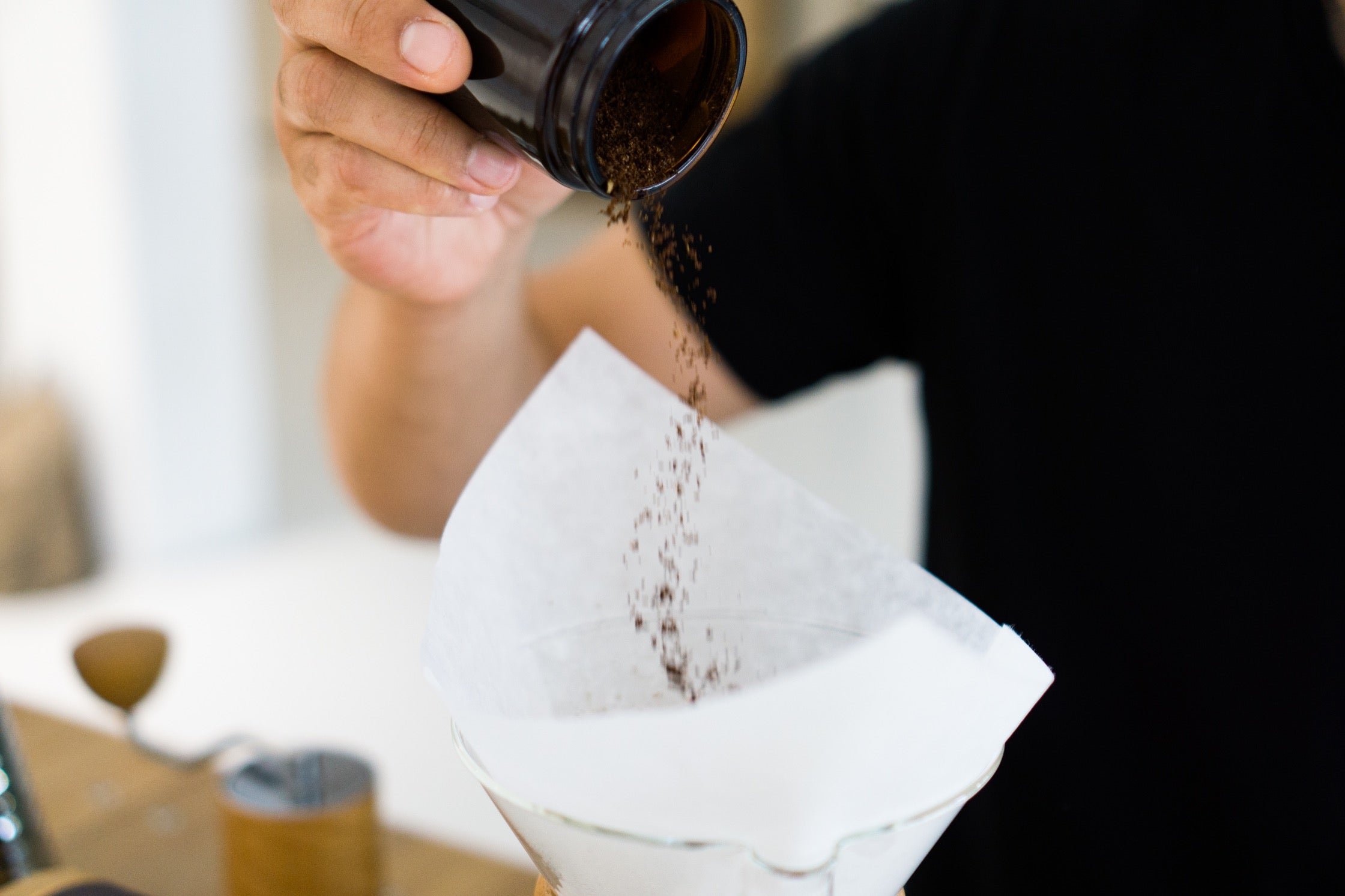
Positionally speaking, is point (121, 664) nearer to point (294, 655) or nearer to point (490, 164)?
point (490, 164)

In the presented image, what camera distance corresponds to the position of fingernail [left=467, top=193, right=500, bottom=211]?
0.54 m

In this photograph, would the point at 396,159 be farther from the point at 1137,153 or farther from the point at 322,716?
the point at 322,716

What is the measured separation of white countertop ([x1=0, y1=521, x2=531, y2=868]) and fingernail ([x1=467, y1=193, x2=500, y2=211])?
126 cm

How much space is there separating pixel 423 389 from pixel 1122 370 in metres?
0.51

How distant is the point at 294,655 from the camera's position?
2297 mm

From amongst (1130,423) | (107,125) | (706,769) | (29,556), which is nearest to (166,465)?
(29,556)

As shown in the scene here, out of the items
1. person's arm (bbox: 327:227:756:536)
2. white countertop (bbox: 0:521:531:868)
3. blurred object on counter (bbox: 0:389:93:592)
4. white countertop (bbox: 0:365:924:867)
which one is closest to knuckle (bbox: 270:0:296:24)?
person's arm (bbox: 327:227:756:536)

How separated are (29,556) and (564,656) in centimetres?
237

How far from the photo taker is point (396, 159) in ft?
1.65

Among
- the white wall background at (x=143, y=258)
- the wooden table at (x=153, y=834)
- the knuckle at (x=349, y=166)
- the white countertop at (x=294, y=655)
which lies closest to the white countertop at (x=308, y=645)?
the white countertop at (x=294, y=655)

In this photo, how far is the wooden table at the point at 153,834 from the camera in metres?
0.71

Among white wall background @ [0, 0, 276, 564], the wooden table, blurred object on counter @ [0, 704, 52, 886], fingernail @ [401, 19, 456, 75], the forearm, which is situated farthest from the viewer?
white wall background @ [0, 0, 276, 564]

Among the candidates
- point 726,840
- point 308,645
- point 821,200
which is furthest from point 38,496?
point 726,840

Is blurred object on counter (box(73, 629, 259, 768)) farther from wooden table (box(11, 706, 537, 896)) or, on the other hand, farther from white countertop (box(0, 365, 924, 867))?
white countertop (box(0, 365, 924, 867))
